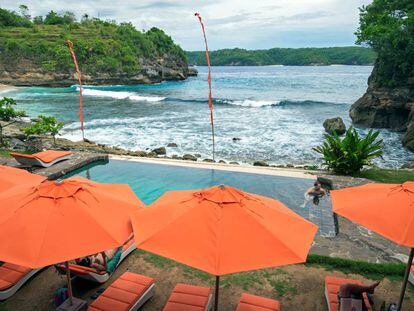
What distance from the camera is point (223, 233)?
3.92m

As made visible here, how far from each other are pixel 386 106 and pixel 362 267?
2797 centimetres

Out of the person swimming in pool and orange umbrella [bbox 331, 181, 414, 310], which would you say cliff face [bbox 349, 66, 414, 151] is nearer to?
the person swimming in pool

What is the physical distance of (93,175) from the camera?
45.8 ft

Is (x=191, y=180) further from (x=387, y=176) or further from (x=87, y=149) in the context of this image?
(x=87, y=149)

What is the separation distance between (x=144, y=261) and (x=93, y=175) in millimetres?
7570

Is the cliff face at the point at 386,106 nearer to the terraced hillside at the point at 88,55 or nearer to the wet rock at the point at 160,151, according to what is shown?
the wet rock at the point at 160,151

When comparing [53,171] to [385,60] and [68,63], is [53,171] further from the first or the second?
[68,63]

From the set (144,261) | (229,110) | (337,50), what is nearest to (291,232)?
(144,261)

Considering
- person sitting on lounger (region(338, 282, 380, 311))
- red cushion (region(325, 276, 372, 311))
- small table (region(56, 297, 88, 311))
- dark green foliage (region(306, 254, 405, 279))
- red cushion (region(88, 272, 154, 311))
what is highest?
person sitting on lounger (region(338, 282, 380, 311))

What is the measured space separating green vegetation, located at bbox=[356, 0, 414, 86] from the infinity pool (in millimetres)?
22193

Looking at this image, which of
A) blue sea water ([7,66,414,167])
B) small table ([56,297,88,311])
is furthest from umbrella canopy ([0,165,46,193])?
blue sea water ([7,66,414,167])

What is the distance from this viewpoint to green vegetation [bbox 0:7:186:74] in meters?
78.7

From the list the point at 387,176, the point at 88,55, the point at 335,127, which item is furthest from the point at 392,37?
the point at 88,55

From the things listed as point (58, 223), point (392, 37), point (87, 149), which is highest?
point (392, 37)
